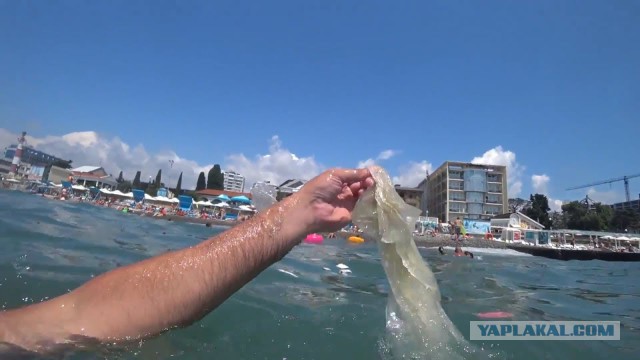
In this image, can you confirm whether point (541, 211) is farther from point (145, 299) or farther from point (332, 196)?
point (145, 299)

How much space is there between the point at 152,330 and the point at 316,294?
3577mm

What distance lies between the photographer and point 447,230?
5694 centimetres

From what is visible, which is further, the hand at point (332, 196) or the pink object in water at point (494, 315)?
the pink object in water at point (494, 315)

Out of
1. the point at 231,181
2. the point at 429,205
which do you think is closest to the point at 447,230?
the point at 429,205

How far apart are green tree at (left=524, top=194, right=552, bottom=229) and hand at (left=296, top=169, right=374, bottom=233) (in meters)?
93.2

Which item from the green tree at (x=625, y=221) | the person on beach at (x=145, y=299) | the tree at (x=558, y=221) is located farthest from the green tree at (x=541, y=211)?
the person on beach at (x=145, y=299)

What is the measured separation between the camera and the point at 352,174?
7.40 ft

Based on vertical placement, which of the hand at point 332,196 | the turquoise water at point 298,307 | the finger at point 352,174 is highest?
the finger at point 352,174

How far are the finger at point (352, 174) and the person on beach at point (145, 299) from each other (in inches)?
22.7

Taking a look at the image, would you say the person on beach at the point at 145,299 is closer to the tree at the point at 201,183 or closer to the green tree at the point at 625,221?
the green tree at the point at 625,221

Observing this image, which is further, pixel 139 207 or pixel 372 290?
pixel 139 207

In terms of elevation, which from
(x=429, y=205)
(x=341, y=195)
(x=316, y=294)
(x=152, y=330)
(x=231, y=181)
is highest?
(x=231, y=181)

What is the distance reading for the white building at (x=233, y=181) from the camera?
182000 mm

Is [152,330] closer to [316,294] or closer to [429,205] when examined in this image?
[316,294]
